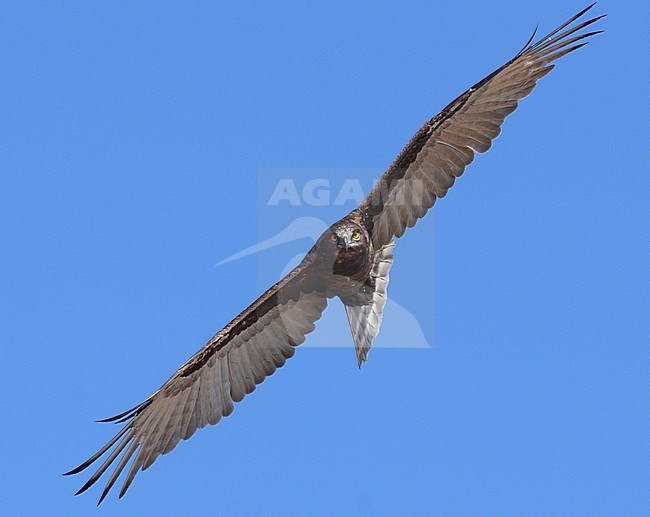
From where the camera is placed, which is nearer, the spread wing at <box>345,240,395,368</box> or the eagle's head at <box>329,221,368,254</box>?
the eagle's head at <box>329,221,368,254</box>

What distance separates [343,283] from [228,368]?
5.23 feet

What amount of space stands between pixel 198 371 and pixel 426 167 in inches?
133

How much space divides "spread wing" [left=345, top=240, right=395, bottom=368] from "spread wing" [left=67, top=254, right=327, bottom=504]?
52 centimetres

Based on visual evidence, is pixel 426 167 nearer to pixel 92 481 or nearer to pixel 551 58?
pixel 551 58

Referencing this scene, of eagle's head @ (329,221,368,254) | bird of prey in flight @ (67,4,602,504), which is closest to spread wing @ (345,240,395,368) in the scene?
bird of prey in flight @ (67,4,602,504)

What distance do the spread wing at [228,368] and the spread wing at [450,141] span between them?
105 cm

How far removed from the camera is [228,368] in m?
14.8

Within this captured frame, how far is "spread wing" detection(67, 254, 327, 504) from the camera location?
14180 millimetres

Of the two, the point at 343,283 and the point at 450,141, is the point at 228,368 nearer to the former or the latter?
the point at 343,283

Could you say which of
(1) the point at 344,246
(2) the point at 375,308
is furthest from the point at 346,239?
(2) the point at 375,308

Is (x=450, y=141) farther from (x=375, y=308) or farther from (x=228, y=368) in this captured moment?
(x=228, y=368)

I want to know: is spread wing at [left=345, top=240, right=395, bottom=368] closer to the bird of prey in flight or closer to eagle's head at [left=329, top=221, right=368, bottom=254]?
the bird of prey in flight

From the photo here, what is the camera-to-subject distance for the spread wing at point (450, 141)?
13805mm

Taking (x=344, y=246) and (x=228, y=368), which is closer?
(x=344, y=246)
